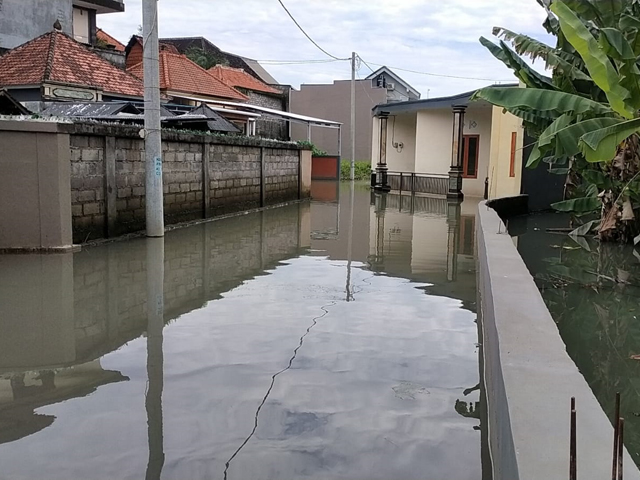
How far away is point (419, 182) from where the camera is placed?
1092 inches

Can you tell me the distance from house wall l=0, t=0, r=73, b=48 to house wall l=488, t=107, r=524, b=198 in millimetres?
17188

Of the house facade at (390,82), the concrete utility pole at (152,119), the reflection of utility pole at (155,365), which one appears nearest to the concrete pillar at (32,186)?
the reflection of utility pole at (155,365)

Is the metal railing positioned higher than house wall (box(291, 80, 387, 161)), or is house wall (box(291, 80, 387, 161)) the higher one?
house wall (box(291, 80, 387, 161))

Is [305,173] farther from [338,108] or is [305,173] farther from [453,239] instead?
[338,108]

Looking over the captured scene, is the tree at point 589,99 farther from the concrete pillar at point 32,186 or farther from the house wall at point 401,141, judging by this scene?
the house wall at point 401,141

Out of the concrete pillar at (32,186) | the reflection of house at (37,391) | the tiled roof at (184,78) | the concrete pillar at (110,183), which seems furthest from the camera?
the tiled roof at (184,78)

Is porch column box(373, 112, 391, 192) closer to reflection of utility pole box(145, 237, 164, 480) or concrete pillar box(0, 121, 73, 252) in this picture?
A: reflection of utility pole box(145, 237, 164, 480)

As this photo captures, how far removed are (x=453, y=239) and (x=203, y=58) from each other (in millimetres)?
37700

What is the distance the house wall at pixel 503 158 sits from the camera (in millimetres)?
18938

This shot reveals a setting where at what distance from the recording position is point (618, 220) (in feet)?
37.8

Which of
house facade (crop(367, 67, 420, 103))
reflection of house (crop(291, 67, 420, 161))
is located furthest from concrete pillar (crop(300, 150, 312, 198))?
house facade (crop(367, 67, 420, 103))

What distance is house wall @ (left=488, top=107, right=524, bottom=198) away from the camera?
1894cm

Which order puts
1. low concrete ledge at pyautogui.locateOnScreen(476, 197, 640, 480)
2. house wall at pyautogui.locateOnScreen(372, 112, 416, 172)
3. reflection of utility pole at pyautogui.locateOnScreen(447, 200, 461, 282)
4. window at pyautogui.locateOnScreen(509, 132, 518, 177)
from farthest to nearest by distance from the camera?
house wall at pyautogui.locateOnScreen(372, 112, 416, 172), window at pyautogui.locateOnScreen(509, 132, 518, 177), reflection of utility pole at pyautogui.locateOnScreen(447, 200, 461, 282), low concrete ledge at pyautogui.locateOnScreen(476, 197, 640, 480)

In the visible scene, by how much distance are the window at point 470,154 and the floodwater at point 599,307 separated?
14178 mm
